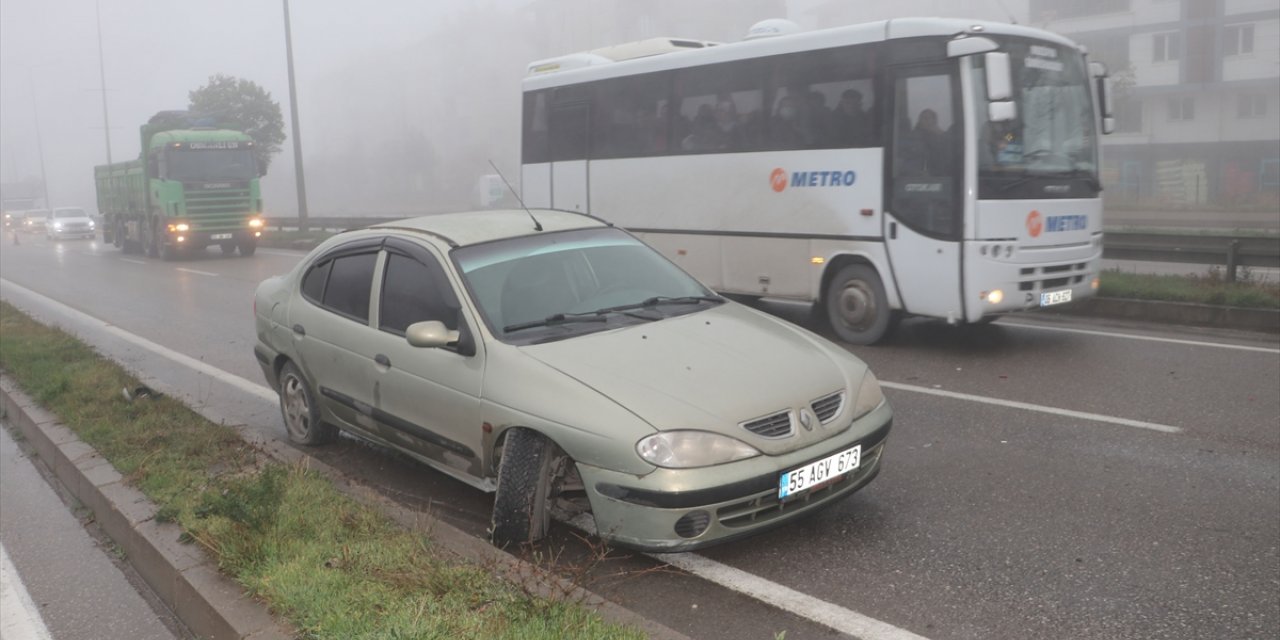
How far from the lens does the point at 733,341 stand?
4.83 metres

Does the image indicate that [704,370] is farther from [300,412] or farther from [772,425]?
[300,412]

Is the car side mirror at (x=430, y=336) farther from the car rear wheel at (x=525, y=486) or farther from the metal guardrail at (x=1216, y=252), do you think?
the metal guardrail at (x=1216, y=252)

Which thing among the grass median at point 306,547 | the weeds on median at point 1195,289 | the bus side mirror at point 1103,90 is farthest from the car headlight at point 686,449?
the weeds on median at point 1195,289

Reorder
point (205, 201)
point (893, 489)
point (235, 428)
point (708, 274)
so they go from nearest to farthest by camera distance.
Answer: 1. point (893, 489)
2. point (235, 428)
3. point (708, 274)
4. point (205, 201)

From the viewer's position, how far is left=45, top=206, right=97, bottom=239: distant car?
43.5 m

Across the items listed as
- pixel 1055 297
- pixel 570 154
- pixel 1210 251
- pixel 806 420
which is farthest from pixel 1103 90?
pixel 806 420

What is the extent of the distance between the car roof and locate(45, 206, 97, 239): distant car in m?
44.0

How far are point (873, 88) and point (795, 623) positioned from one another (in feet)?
22.3

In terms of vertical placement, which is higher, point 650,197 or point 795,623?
point 650,197

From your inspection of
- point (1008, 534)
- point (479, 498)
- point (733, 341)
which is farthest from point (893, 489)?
point (479, 498)

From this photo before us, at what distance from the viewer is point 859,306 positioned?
9.84 metres

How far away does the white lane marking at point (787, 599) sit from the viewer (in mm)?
3693

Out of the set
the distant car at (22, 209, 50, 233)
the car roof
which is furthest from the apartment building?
the distant car at (22, 209, 50, 233)

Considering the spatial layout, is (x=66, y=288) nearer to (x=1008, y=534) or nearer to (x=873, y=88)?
(x=873, y=88)
